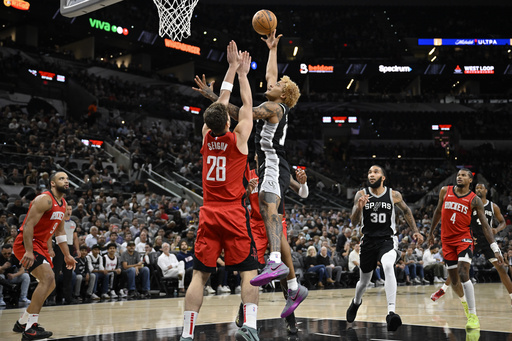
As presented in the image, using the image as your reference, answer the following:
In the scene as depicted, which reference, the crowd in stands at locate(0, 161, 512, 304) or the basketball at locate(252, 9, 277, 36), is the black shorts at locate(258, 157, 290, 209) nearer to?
the basketball at locate(252, 9, 277, 36)

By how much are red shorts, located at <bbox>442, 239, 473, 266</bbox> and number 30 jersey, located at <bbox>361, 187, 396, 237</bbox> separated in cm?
106

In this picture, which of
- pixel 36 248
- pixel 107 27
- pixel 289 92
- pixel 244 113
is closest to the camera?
pixel 244 113

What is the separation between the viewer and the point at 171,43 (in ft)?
112

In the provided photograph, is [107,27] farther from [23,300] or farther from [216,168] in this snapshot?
[216,168]

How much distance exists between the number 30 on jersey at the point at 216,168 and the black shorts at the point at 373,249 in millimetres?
2994

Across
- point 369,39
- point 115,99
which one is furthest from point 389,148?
point 115,99

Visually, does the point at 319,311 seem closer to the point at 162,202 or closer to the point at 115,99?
the point at 162,202

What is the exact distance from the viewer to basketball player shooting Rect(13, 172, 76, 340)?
6.29m

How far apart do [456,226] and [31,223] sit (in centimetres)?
548

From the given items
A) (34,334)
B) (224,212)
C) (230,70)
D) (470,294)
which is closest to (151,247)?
(34,334)

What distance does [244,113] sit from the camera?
4949 millimetres

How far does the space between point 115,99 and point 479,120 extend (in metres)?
25.1

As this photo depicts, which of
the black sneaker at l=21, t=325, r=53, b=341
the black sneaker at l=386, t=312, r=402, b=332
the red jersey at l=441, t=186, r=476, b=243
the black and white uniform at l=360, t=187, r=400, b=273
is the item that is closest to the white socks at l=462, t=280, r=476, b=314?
the red jersey at l=441, t=186, r=476, b=243

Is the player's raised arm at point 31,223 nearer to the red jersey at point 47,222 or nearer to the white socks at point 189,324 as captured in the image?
the red jersey at point 47,222
